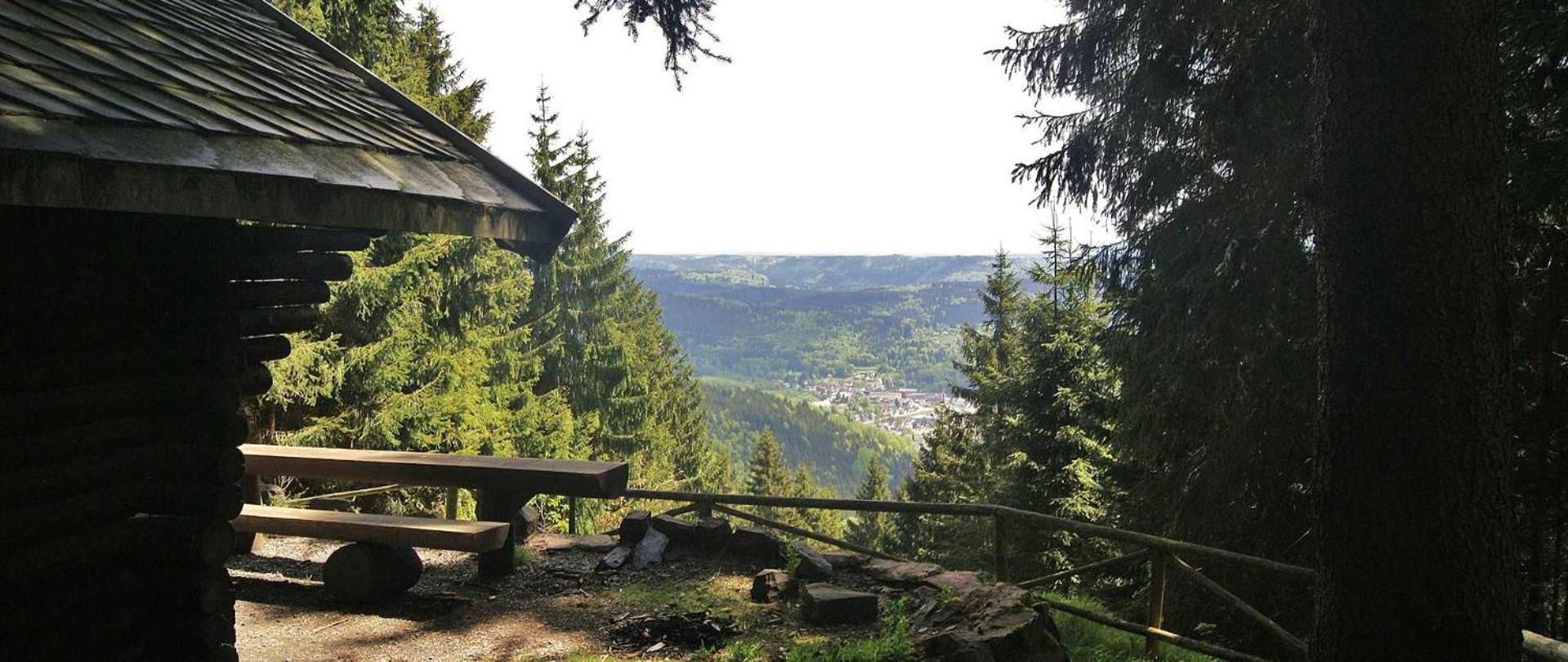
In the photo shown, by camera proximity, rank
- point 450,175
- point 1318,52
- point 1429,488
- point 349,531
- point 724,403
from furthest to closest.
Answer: point 724,403 → point 349,531 → point 450,175 → point 1318,52 → point 1429,488

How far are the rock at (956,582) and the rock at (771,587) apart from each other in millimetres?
1020

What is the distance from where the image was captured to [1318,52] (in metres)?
3.33

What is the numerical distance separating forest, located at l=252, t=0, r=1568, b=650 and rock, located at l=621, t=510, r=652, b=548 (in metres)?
5.01

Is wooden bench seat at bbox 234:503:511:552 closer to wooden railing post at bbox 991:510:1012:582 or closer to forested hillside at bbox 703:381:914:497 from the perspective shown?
wooden railing post at bbox 991:510:1012:582

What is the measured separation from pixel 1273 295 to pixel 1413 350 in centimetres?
517

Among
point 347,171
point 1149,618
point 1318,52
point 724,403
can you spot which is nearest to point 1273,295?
point 1149,618

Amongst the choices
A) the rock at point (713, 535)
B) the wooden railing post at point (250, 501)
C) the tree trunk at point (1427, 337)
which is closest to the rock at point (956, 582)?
the rock at point (713, 535)

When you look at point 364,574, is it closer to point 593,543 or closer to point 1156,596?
point 593,543

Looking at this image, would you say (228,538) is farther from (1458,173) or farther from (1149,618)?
(1149,618)

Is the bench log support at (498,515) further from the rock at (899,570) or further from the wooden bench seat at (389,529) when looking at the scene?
the rock at (899,570)

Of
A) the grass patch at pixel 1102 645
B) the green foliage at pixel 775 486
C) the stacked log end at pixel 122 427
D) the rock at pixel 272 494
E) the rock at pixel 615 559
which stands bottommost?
the green foliage at pixel 775 486

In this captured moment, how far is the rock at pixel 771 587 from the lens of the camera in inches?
256

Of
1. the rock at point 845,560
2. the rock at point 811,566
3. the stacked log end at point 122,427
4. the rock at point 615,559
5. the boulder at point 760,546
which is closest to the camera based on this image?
the stacked log end at point 122,427

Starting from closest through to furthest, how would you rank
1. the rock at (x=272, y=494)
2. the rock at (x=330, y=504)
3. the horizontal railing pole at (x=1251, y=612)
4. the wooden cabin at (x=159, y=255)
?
the wooden cabin at (x=159, y=255) → the horizontal railing pole at (x=1251, y=612) → the rock at (x=330, y=504) → the rock at (x=272, y=494)
